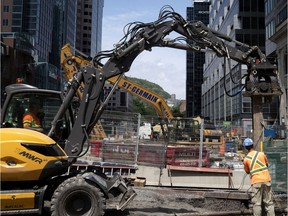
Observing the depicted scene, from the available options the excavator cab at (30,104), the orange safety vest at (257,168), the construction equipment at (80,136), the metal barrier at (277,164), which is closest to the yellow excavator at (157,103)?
the metal barrier at (277,164)

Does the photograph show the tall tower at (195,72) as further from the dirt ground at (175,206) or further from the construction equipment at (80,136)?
the construction equipment at (80,136)

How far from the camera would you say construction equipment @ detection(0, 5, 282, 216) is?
6613 millimetres

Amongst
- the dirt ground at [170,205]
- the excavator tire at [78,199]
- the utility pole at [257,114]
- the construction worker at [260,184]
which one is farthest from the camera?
the utility pole at [257,114]

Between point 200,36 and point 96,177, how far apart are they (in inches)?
159

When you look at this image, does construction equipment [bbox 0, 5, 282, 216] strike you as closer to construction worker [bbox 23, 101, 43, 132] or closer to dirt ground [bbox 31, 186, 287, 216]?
construction worker [bbox 23, 101, 43, 132]

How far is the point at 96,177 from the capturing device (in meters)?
7.12

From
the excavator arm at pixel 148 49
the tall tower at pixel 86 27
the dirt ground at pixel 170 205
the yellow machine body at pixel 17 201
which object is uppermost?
the tall tower at pixel 86 27

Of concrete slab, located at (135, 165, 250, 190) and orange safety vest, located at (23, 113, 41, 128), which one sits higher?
orange safety vest, located at (23, 113, 41, 128)

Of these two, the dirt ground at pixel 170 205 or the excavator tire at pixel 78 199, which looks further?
the dirt ground at pixel 170 205

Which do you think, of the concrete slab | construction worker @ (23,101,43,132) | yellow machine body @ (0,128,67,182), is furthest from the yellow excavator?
yellow machine body @ (0,128,67,182)

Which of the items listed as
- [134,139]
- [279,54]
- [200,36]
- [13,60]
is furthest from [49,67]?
[200,36]

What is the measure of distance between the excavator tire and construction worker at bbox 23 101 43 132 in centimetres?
138

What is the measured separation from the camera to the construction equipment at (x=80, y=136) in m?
6.61

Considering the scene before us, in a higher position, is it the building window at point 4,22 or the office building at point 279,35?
the building window at point 4,22
